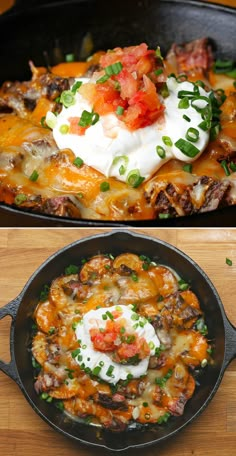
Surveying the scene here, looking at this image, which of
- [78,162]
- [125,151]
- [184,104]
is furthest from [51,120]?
[184,104]

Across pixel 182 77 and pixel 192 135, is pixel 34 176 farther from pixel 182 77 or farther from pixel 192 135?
pixel 182 77

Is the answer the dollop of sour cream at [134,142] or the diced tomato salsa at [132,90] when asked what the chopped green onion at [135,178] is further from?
the diced tomato salsa at [132,90]

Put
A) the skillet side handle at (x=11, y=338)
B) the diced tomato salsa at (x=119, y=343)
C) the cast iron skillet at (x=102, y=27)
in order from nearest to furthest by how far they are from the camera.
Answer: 1. the skillet side handle at (x=11, y=338)
2. the diced tomato salsa at (x=119, y=343)
3. the cast iron skillet at (x=102, y=27)

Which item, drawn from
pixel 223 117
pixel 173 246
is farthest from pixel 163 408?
pixel 223 117

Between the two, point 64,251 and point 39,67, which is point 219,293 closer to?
point 64,251

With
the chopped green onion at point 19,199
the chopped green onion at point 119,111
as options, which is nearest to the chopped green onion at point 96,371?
the chopped green onion at point 19,199

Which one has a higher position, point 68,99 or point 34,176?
point 68,99

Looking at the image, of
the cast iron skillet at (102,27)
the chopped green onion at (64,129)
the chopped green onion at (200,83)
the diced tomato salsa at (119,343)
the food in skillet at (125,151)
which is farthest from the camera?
the cast iron skillet at (102,27)
